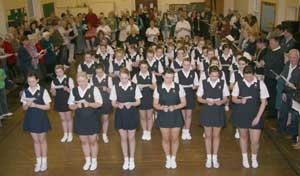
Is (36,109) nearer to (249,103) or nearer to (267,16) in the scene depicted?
(249,103)

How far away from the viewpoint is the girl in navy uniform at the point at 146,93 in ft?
22.1

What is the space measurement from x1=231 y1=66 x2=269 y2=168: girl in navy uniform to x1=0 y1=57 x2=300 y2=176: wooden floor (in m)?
0.69

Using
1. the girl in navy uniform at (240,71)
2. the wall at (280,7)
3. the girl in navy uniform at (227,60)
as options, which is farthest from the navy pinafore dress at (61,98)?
the wall at (280,7)

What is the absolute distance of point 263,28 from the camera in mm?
13773

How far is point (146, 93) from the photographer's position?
272 inches

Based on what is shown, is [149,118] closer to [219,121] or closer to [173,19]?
[219,121]

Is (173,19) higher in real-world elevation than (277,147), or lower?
higher

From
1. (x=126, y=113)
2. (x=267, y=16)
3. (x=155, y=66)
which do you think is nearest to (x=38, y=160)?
(x=126, y=113)

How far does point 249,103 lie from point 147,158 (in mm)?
2015

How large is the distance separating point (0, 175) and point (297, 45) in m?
7.02

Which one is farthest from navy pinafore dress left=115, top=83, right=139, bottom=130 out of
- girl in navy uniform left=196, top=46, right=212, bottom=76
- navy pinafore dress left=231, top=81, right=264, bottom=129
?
girl in navy uniform left=196, top=46, right=212, bottom=76

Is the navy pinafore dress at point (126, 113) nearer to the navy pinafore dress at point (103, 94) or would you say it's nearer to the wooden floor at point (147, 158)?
the wooden floor at point (147, 158)

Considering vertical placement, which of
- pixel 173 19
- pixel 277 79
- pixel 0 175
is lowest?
pixel 0 175

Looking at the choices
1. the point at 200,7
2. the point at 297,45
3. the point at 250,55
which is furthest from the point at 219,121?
the point at 200,7
